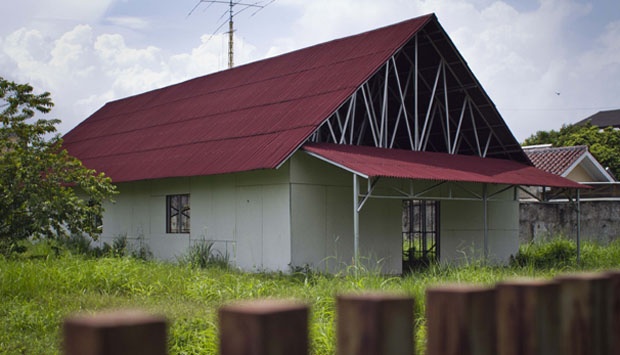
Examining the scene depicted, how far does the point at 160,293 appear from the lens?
1062cm

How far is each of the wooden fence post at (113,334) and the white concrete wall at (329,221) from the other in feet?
41.0

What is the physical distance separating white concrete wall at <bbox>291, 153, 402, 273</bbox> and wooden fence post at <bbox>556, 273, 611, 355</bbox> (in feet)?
38.5

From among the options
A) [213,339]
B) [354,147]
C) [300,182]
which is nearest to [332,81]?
[354,147]

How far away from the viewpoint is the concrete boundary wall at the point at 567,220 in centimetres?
2309

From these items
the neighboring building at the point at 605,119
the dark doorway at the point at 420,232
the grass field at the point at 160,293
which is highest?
the neighboring building at the point at 605,119

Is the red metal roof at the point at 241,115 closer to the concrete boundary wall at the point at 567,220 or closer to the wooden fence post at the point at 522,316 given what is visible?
the concrete boundary wall at the point at 567,220

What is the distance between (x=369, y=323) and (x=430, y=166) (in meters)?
13.7

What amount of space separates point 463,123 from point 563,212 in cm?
698

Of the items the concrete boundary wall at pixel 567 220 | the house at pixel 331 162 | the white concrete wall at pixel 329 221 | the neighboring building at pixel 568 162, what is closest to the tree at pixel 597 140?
the neighboring building at pixel 568 162

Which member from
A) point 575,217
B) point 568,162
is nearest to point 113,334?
point 575,217

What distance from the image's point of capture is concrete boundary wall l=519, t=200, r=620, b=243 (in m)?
23.1

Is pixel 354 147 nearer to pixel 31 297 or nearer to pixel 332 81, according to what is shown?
pixel 332 81

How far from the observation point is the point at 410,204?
57.6 feet

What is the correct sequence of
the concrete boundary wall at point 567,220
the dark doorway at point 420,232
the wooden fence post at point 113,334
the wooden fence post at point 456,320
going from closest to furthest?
1. the wooden fence post at point 113,334
2. the wooden fence post at point 456,320
3. the dark doorway at point 420,232
4. the concrete boundary wall at point 567,220
